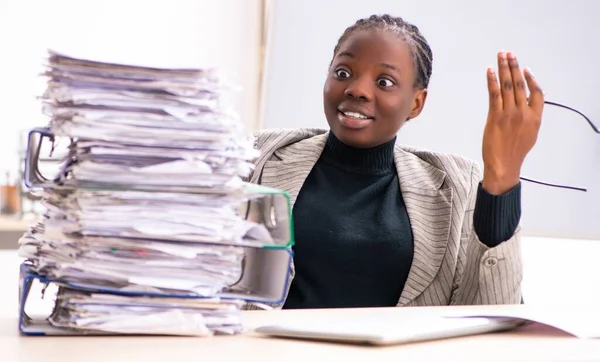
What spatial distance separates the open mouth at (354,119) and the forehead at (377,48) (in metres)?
0.11

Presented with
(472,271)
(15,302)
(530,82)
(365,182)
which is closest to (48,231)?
(530,82)

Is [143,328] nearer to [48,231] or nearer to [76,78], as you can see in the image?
[48,231]

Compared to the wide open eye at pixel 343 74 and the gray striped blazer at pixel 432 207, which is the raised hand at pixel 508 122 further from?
the wide open eye at pixel 343 74

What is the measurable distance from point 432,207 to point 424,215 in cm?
3

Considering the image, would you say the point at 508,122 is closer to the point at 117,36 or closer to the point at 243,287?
the point at 243,287

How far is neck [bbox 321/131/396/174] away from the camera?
6.40 feet

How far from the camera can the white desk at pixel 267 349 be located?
86 cm

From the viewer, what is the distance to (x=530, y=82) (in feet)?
4.69

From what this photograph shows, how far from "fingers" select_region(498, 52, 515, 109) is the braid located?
1.73 feet

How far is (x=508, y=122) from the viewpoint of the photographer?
1478 millimetres

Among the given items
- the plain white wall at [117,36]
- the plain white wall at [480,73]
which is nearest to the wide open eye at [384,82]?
the plain white wall at [480,73]

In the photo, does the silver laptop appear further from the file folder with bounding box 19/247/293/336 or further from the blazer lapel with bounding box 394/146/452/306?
the blazer lapel with bounding box 394/146/452/306

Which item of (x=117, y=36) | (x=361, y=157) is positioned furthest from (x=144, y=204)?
(x=117, y=36)

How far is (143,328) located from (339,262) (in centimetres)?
89
